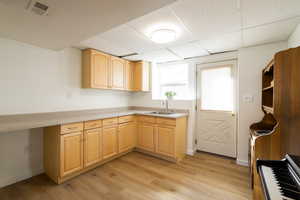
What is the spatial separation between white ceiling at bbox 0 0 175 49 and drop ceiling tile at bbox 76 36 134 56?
42cm

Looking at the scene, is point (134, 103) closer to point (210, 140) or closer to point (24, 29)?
point (210, 140)

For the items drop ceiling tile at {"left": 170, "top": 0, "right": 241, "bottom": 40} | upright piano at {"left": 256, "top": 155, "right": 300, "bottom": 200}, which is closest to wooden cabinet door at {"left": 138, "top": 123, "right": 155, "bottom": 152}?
drop ceiling tile at {"left": 170, "top": 0, "right": 241, "bottom": 40}

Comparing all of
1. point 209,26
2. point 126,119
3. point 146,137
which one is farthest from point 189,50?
point 146,137

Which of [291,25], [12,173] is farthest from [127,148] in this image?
[291,25]

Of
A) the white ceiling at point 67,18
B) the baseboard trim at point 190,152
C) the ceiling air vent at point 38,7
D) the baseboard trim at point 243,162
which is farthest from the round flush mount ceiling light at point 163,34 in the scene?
the baseboard trim at point 243,162

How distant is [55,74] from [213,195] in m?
3.18

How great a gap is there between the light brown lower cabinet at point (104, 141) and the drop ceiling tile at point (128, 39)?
147cm

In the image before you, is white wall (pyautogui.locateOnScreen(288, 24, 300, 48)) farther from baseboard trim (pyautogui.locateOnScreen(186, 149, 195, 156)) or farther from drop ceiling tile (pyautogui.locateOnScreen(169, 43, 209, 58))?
baseboard trim (pyautogui.locateOnScreen(186, 149, 195, 156))

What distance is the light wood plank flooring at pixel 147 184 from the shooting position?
1.86 meters

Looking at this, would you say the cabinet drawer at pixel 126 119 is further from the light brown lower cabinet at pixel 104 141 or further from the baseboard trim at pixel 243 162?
the baseboard trim at pixel 243 162

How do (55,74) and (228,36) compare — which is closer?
(228,36)

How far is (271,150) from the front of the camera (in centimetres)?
146

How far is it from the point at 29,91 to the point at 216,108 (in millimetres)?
3593

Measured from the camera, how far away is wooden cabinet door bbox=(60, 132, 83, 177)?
2.08m
